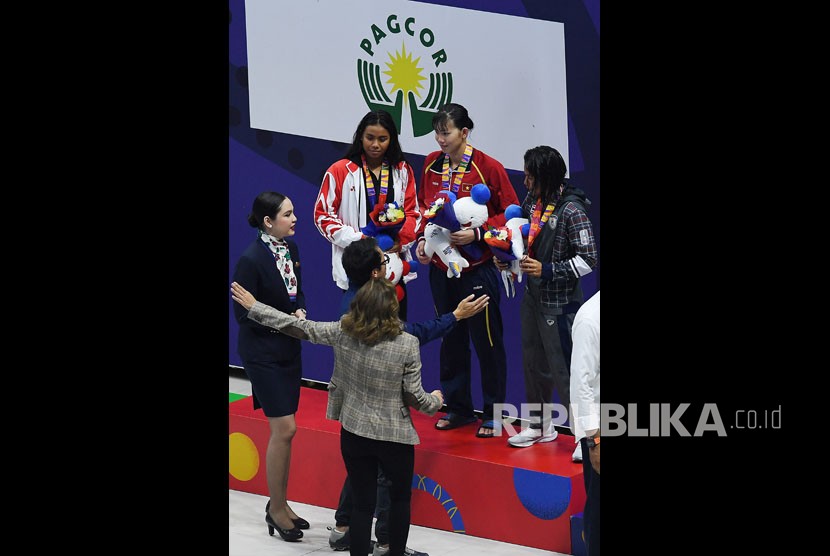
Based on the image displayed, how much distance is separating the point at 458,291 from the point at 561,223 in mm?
685

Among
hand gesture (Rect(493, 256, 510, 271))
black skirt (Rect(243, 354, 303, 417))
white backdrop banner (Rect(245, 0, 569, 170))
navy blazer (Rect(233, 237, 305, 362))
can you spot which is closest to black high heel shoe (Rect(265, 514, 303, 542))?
black skirt (Rect(243, 354, 303, 417))

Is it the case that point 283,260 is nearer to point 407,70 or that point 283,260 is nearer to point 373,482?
point 373,482

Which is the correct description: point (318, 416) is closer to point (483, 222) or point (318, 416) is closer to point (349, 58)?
point (483, 222)

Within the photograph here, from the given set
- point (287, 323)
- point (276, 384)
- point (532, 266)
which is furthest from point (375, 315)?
point (532, 266)

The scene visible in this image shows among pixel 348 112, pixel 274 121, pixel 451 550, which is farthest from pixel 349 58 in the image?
pixel 451 550

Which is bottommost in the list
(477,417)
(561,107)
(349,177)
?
(477,417)

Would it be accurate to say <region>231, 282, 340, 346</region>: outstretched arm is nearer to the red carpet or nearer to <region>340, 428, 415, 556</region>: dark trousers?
<region>340, 428, 415, 556</region>: dark trousers

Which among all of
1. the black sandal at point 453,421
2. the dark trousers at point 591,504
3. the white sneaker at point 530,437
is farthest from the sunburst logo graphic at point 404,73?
the dark trousers at point 591,504

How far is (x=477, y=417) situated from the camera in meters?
6.39

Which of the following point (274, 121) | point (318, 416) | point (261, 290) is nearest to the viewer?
point (261, 290)

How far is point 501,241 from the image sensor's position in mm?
5762

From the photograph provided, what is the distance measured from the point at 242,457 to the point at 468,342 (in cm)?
138

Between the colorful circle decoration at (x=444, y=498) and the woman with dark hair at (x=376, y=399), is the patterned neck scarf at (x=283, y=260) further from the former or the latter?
the colorful circle decoration at (x=444, y=498)

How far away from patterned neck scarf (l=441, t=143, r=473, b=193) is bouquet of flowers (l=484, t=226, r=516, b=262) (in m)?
0.34
